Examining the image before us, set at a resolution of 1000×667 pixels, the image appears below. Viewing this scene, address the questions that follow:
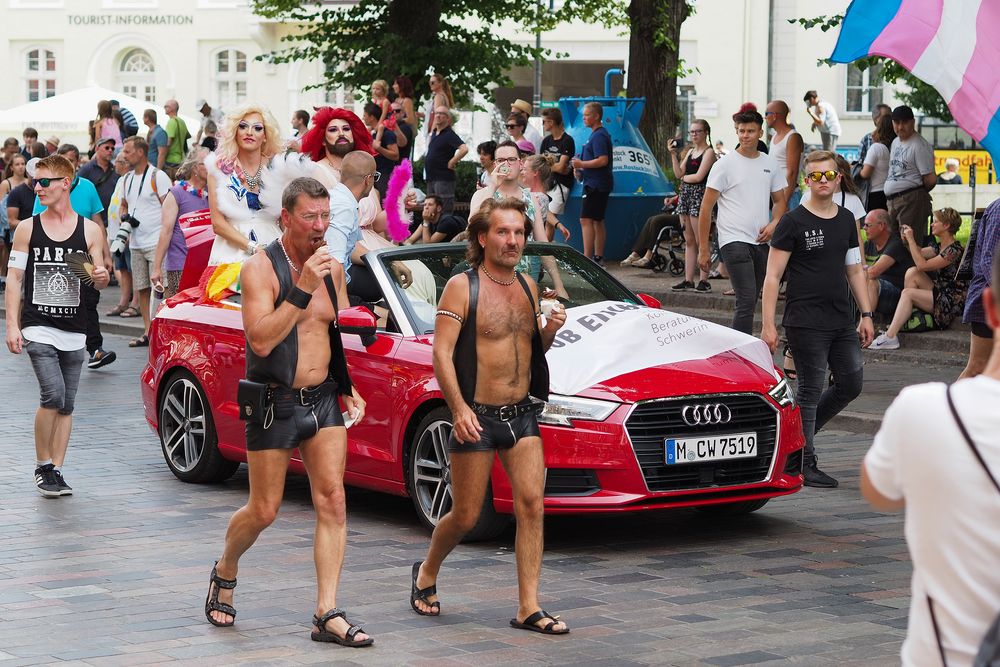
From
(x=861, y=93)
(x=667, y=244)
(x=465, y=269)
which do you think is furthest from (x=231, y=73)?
(x=465, y=269)

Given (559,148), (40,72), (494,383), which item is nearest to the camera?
(494,383)

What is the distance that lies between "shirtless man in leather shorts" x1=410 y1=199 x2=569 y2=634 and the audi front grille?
121 centimetres

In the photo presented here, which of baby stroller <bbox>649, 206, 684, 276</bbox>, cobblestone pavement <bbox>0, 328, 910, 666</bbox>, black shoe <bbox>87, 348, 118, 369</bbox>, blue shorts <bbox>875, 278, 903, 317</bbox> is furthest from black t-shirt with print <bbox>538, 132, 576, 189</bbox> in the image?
cobblestone pavement <bbox>0, 328, 910, 666</bbox>

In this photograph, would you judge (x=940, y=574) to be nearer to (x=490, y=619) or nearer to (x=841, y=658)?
(x=841, y=658)

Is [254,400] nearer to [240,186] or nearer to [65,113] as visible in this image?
[240,186]

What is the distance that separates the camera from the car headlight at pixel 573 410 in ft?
25.4

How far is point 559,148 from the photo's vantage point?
65.9ft

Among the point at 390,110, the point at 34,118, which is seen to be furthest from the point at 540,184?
the point at 34,118

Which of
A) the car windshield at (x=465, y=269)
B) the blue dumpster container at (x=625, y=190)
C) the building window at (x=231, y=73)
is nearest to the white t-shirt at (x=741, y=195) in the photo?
the car windshield at (x=465, y=269)

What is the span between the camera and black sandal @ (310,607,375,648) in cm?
619

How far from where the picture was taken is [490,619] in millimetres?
6676

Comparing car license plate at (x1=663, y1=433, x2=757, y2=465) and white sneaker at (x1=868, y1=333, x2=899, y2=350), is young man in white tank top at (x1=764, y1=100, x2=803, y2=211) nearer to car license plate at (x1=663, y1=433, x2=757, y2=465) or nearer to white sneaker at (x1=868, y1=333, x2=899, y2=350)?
white sneaker at (x1=868, y1=333, x2=899, y2=350)

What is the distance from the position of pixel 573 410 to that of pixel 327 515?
1.79 meters

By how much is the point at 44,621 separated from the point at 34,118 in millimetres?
28610
